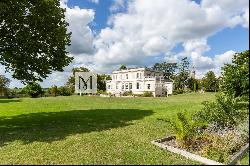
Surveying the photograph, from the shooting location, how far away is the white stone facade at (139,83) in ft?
280

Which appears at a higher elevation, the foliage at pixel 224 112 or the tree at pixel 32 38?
the tree at pixel 32 38

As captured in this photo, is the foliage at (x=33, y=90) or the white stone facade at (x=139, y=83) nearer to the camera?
the foliage at (x=33, y=90)

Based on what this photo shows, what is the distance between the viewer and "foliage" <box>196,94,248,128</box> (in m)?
17.2

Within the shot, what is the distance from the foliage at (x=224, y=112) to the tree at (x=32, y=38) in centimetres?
1318

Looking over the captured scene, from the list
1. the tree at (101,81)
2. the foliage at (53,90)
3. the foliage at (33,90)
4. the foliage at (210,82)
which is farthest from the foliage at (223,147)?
the tree at (101,81)

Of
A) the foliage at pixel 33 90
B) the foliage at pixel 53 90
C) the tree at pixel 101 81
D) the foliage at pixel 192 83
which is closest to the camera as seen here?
the foliage at pixel 33 90

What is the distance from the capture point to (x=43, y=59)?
2475cm

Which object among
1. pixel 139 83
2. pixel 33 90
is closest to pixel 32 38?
pixel 33 90

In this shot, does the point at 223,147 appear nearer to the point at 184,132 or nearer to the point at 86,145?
the point at 184,132

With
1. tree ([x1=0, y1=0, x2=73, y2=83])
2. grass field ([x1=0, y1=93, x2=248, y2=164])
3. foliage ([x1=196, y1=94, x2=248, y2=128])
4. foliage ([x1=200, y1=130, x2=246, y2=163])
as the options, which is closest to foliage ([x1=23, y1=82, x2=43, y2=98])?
tree ([x1=0, y1=0, x2=73, y2=83])

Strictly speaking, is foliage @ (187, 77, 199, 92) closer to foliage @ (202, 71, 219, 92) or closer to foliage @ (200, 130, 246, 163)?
foliage @ (202, 71, 219, 92)

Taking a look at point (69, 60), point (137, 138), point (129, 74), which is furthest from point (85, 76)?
point (137, 138)

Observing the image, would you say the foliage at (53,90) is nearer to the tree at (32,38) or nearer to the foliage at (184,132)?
the tree at (32,38)

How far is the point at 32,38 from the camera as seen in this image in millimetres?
24062
